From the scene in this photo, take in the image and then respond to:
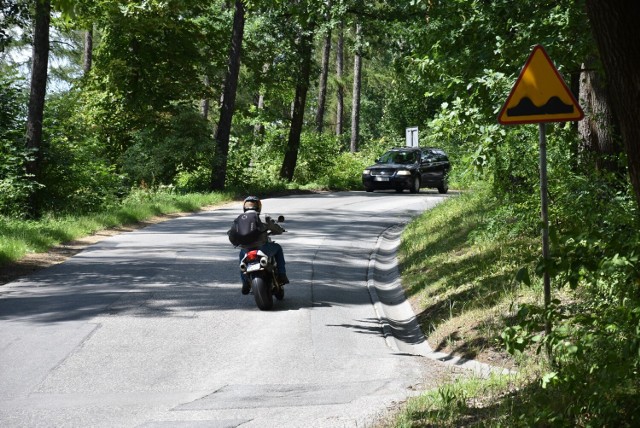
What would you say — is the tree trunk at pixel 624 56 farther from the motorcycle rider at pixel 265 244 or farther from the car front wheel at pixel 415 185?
the car front wheel at pixel 415 185

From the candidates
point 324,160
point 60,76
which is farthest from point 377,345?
point 60,76

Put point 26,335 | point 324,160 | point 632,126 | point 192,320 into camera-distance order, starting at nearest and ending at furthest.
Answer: point 632,126 < point 26,335 < point 192,320 < point 324,160

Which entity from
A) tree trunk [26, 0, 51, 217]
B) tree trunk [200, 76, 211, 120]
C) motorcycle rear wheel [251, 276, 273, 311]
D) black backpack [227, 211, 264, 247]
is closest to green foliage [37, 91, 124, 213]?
tree trunk [26, 0, 51, 217]

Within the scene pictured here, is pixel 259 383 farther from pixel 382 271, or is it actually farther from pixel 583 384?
pixel 382 271

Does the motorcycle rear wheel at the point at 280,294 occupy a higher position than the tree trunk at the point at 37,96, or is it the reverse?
the tree trunk at the point at 37,96

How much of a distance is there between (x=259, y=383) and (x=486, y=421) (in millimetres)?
2521

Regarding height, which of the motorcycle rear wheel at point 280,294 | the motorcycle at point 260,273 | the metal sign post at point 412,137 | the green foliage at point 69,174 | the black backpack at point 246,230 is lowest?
the motorcycle rear wheel at point 280,294

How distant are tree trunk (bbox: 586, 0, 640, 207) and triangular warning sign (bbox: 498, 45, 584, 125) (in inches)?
109

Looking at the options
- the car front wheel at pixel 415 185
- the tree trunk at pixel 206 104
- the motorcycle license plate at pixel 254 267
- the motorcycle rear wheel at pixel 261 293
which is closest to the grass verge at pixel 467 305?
the motorcycle rear wheel at pixel 261 293

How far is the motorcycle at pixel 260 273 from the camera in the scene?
12.2m

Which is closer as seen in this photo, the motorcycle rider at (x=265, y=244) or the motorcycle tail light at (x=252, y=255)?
the motorcycle tail light at (x=252, y=255)

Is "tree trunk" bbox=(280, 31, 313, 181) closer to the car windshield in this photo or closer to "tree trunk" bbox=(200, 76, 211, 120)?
"tree trunk" bbox=(200, 76, 211, 120)

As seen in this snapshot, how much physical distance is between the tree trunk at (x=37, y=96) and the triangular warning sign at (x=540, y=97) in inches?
615

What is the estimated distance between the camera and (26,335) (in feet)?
33.8
